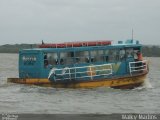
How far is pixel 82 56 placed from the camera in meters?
28.7

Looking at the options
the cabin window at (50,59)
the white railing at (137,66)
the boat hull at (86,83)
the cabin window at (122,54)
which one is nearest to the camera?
the boat hull at (86,83)

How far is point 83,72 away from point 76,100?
496cm

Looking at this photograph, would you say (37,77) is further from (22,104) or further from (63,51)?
(22,104)

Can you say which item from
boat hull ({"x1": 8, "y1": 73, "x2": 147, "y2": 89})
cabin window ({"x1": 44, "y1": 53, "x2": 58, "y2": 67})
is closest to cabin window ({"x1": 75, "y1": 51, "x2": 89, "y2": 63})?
cabin window ({"x1": 44, "y1": 53, "x2": 58, "y2": 67})

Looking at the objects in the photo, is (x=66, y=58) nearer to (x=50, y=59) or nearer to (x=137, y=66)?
(x=50, y=59)

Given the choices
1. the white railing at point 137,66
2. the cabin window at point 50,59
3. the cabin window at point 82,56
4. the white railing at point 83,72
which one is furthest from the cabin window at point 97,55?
the cabin window at point 50,59

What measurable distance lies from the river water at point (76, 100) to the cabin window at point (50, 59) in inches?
60.3

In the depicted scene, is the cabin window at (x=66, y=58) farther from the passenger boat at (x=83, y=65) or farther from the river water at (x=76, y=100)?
the river water at (x=76, y=100)

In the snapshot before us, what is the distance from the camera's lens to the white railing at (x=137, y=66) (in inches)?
1145

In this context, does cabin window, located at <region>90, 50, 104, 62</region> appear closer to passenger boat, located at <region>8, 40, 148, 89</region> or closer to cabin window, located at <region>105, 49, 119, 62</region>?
passenger boat, located at <region>8, 40, 148, 89</region>

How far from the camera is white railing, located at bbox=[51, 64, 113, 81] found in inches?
1104

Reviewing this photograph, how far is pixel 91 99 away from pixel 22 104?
3.97 m

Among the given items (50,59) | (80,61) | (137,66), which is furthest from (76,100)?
(137,66)

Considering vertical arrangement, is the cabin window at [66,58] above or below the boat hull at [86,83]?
above
